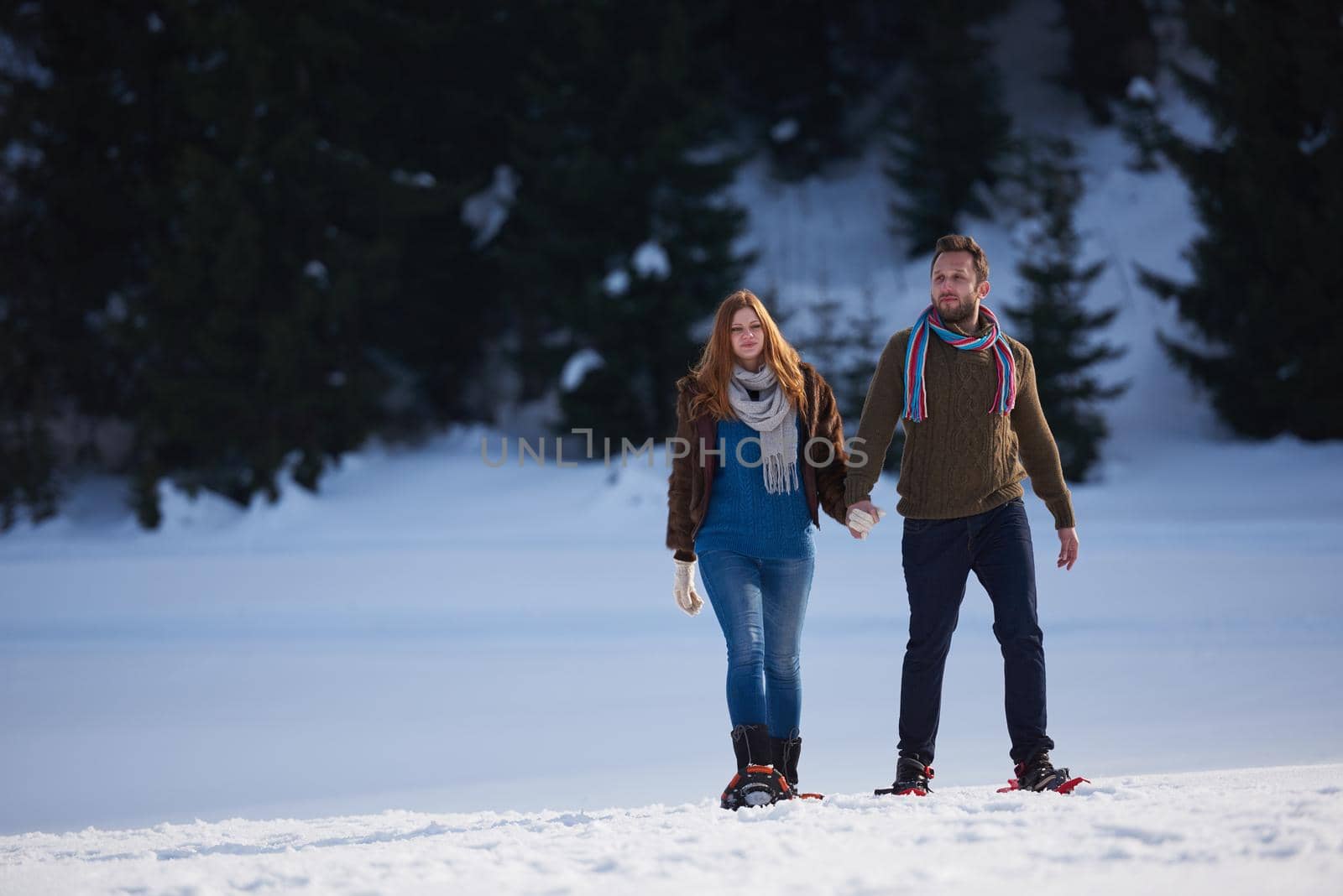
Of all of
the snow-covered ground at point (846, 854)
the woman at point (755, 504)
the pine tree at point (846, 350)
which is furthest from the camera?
the pine tree at point (846, 350)

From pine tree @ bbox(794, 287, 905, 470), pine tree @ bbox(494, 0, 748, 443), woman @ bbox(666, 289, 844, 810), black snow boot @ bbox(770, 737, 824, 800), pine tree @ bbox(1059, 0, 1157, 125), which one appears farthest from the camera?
pine tree @ bbox(1059, 0, 1157, 125)

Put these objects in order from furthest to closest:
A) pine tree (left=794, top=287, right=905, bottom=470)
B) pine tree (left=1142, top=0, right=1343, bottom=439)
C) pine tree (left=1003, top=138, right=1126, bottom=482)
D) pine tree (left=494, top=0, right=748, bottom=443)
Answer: pine tree (left=794, top=287, right=905, bottom=470), pine tree (left=494, top=0, right=748, bottom=443), pine tree (left=1003, top=138, right=1126, bottom=482), pine tree (left=1142, top=0, right=1343, bottom=439)

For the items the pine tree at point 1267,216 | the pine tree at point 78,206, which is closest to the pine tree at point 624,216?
the pine tree at point 78,206

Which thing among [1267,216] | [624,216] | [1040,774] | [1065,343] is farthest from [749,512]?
[1267,216]

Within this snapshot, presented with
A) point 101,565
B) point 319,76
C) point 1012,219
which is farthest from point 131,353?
point 1012,219

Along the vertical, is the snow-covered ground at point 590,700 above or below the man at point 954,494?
below

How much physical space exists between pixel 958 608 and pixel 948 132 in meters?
19.8

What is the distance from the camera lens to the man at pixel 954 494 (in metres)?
3.71

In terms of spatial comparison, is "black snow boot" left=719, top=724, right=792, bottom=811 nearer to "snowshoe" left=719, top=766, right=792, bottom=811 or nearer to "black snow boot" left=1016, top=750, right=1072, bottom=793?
"snowshoe" left=719, top=766, right=792, bottom=811

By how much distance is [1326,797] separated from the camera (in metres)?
3.15

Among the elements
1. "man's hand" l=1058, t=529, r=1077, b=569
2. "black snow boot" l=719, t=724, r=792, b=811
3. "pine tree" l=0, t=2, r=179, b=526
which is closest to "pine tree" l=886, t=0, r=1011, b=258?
"pine tree" l=0, t=2, r=179, b=526

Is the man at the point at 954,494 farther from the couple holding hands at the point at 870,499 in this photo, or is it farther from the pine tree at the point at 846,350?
the pine tree at the point at 846,350

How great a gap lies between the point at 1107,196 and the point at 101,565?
758 inches

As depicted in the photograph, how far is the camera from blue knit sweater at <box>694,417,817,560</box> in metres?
3.72
